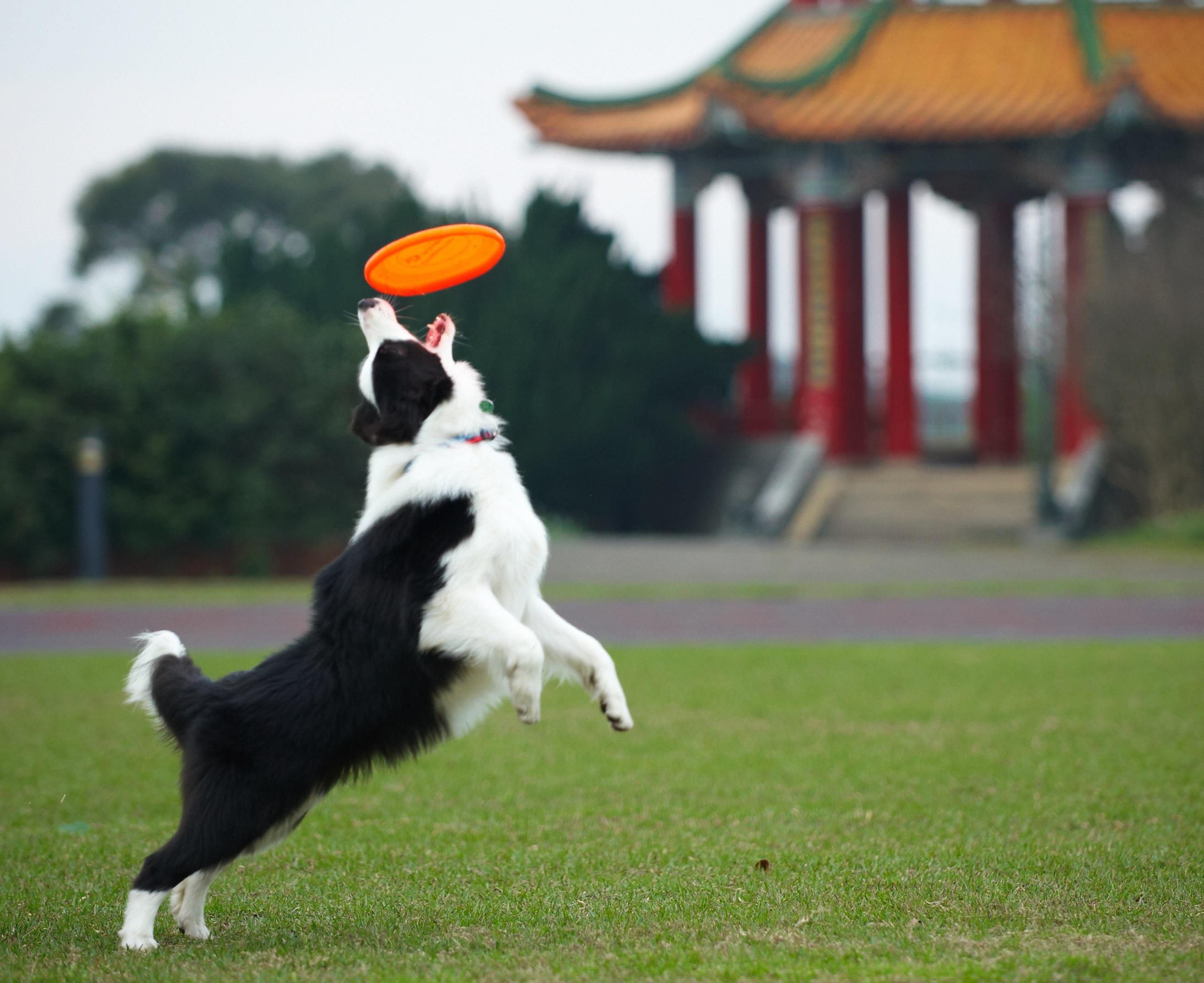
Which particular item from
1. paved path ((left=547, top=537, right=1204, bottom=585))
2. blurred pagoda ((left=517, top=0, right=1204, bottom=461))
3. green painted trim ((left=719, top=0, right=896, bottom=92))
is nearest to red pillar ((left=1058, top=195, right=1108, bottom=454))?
blurred pagoda ((left=517, top=0, right=1204, bottom=461))

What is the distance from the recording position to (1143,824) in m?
6.56

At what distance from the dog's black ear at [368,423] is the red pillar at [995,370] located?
2752cm

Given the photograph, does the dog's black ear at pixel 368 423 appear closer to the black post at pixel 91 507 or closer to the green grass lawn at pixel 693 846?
the green grass lawn at pixel 693 846

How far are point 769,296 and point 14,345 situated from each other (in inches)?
627

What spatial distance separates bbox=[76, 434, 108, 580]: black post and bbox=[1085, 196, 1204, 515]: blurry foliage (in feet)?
52.6

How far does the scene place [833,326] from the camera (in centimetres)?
2933


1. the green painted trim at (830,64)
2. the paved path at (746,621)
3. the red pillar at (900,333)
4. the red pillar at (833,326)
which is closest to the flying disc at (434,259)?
the paved path at (746,621)

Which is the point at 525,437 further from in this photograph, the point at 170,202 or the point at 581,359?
the point at 170,202

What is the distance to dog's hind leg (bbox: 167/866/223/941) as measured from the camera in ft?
16.4

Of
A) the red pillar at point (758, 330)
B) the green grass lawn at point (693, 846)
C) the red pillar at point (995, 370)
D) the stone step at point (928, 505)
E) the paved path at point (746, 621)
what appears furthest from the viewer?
the red pillar at point (995, 370)

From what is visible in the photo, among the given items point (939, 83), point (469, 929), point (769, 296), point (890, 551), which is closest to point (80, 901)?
point (469, 929)

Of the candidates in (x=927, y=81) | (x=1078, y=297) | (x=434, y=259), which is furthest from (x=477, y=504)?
(x=927, y=81)

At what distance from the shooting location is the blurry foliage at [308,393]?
20.3m

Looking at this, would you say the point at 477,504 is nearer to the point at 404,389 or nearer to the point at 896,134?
the point at 404,389
